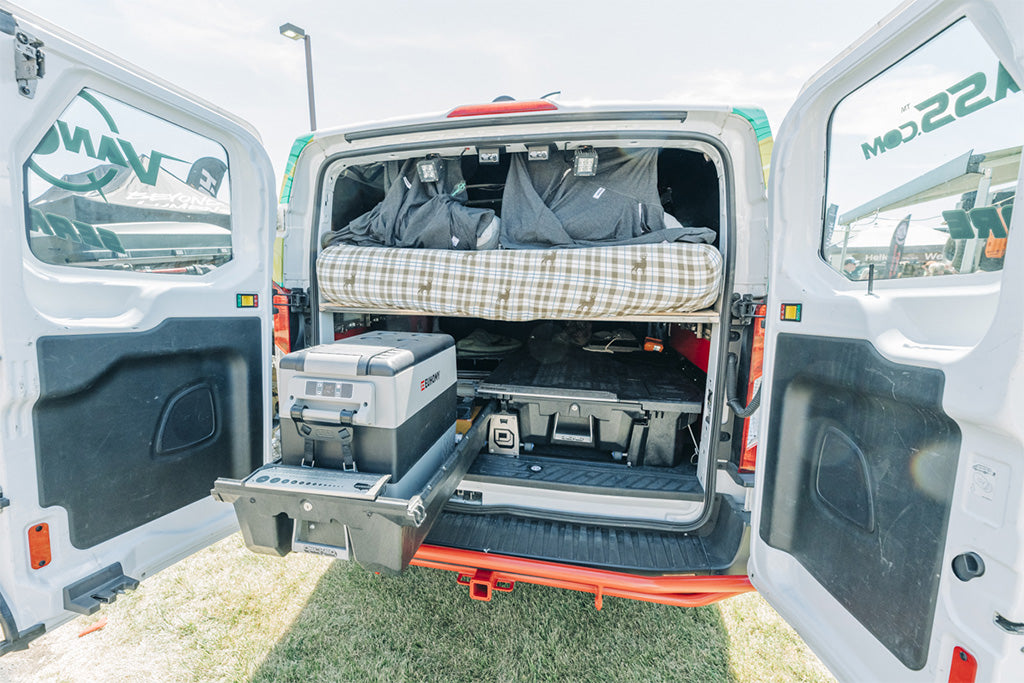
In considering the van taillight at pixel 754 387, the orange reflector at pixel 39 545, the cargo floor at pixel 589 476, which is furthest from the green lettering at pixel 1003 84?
the orange reflector at pixel 39 545

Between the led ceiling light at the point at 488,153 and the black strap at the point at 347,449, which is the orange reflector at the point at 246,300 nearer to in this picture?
the black strap at the point at 347,449

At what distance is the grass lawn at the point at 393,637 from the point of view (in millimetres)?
1829

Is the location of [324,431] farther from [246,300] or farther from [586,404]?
[586,404]

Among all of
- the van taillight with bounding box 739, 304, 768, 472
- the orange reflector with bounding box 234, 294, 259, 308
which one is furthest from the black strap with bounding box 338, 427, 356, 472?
the van taillight with bounding box 739, 304, 768, 472

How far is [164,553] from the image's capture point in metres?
1.72

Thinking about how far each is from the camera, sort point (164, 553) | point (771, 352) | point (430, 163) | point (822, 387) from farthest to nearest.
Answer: point (430, 163)
point (164, 553)
point (771, 352)
point (822, 387)

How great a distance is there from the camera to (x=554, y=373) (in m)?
2.66

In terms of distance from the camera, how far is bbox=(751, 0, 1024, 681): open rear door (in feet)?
2.73

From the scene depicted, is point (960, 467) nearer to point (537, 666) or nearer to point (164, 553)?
point (537, 666)

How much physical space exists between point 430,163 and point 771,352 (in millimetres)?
1832

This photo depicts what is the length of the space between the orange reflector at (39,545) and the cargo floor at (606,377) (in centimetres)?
160

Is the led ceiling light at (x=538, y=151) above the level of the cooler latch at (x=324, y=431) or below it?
above

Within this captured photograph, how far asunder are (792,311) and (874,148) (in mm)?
514

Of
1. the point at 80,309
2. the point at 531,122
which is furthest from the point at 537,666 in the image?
the point at 531,122
